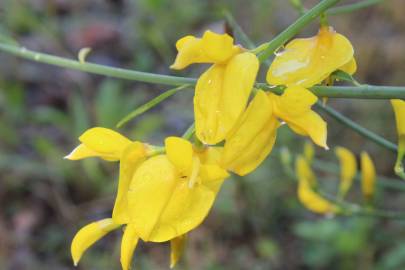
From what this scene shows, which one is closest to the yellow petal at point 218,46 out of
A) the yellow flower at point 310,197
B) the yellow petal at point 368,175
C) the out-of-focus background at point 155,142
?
the yellow petal at point 368,175

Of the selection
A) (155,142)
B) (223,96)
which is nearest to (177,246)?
(223,96)

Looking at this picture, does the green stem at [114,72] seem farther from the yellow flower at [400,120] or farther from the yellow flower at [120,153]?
the yellow flower at [400,120]

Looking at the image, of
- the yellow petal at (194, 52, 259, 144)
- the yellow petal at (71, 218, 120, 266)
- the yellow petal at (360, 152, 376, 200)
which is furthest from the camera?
the yellow petal at (360, 152, 376, 200)

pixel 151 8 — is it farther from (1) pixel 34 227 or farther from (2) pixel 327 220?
(2) pixel 327 220

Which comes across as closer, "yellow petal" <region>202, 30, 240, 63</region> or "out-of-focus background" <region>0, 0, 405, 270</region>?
"yellow petal" <region>202, 30, 240, 63</region>

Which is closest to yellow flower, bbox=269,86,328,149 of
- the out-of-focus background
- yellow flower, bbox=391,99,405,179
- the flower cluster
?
the flower cluster

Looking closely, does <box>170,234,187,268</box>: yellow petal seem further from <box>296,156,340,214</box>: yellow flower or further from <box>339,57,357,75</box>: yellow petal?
<box>296,156,340,214</box>: yellow flower

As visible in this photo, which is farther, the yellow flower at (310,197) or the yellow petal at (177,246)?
the yellow flower at (310,197)
